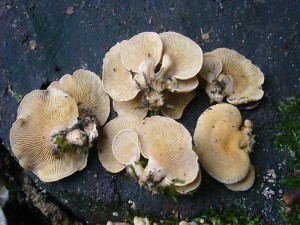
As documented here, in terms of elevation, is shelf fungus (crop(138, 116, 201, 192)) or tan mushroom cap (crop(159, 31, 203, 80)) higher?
tan mushroom cap (crop(159, 31, 203, 80))

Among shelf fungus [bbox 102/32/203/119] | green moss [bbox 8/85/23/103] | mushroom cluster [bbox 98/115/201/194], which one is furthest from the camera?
green moss [bbox 8/85/23/103]

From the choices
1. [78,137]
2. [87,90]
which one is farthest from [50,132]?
[87,90]

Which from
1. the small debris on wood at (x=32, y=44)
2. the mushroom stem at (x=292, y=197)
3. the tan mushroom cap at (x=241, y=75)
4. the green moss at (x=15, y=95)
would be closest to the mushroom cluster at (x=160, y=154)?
the tan mushroom cap at (x=241, y=75)

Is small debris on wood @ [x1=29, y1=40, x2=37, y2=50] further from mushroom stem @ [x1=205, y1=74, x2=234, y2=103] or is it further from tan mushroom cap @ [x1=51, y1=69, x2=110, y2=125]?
mushroom stem @ [x1=205, y1=74, x2=234, y2=103]

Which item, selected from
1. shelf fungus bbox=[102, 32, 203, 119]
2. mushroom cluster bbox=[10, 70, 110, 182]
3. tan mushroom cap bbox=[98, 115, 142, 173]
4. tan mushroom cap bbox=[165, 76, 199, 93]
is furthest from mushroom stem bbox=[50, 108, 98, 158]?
tan mushroom cap bbox=[165, 76, 199, 93]

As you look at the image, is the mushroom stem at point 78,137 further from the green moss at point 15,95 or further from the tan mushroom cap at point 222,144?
the tan mushroom cap at point 222,144

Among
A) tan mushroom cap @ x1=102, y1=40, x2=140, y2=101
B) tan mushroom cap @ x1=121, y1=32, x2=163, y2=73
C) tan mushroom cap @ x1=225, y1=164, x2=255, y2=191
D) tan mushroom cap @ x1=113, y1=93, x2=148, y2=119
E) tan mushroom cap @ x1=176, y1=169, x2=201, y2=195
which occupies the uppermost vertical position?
tan mushroom cap @ x1=121, y1=32, x2=163, y2=73

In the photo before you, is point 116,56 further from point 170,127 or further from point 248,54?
point 248,54

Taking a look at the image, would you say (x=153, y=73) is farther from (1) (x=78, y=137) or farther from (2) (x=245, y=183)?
(2) (x=245, y=183)
